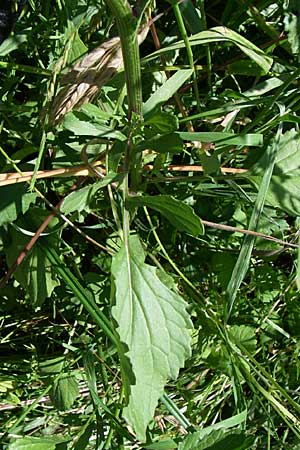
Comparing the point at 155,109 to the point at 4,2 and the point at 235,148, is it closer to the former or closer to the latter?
the point at 235,148

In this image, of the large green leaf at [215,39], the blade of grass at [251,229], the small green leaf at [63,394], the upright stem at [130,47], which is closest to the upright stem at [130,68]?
the upright stem at [130,47]

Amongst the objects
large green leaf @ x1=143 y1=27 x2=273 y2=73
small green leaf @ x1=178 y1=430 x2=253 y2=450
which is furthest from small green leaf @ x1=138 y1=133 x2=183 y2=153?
small green leaf @ x1=178 y1=430 x2=253 y2=450

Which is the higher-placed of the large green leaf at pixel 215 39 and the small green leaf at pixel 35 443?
the large green leaf at pixel 215 39

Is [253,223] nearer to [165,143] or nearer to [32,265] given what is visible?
[165,143]

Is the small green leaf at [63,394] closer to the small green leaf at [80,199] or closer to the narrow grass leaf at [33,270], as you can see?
the narrow grass leaf at [33,270]

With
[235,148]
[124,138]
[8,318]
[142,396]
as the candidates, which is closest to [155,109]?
[124,138]
